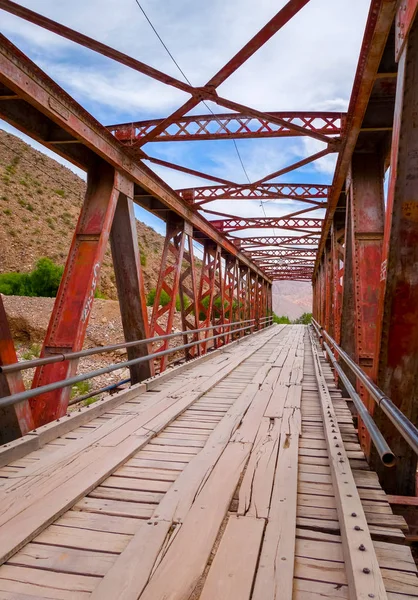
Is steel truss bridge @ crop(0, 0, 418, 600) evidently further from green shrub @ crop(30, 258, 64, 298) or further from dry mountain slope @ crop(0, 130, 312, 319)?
dry mountain slope @ crop(0, 130, 312, 319)

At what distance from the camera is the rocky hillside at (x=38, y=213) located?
33812mm

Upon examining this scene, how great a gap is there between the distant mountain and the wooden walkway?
144551 mm

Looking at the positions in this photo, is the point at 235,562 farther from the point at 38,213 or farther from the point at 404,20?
the point at 38,213

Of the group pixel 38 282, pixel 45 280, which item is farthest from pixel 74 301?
pixel 38 282

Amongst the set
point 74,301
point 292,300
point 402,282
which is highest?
point 292,300

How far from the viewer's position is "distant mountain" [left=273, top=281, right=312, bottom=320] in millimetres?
156725

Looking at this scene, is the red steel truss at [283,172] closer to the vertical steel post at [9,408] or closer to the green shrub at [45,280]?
the vertical steel post at [9,408]

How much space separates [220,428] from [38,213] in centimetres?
4002

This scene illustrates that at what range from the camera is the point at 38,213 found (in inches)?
1544

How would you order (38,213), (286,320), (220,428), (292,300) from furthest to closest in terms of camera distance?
(292,300)
(286,320)
(38,213)
(220,428)

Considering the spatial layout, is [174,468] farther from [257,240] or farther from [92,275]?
[257,240]

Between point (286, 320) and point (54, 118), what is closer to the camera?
point (54, 118)

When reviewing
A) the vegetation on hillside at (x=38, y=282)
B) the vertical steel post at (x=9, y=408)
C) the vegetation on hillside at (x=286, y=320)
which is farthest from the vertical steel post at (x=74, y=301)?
the vegetation on hillside at (x=286, y=320)

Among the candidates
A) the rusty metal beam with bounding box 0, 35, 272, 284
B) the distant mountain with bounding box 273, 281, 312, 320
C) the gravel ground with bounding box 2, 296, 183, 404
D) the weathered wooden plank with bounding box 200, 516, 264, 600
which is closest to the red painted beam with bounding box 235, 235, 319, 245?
the gravel ground with bounding box 2, 296, 183, 404
